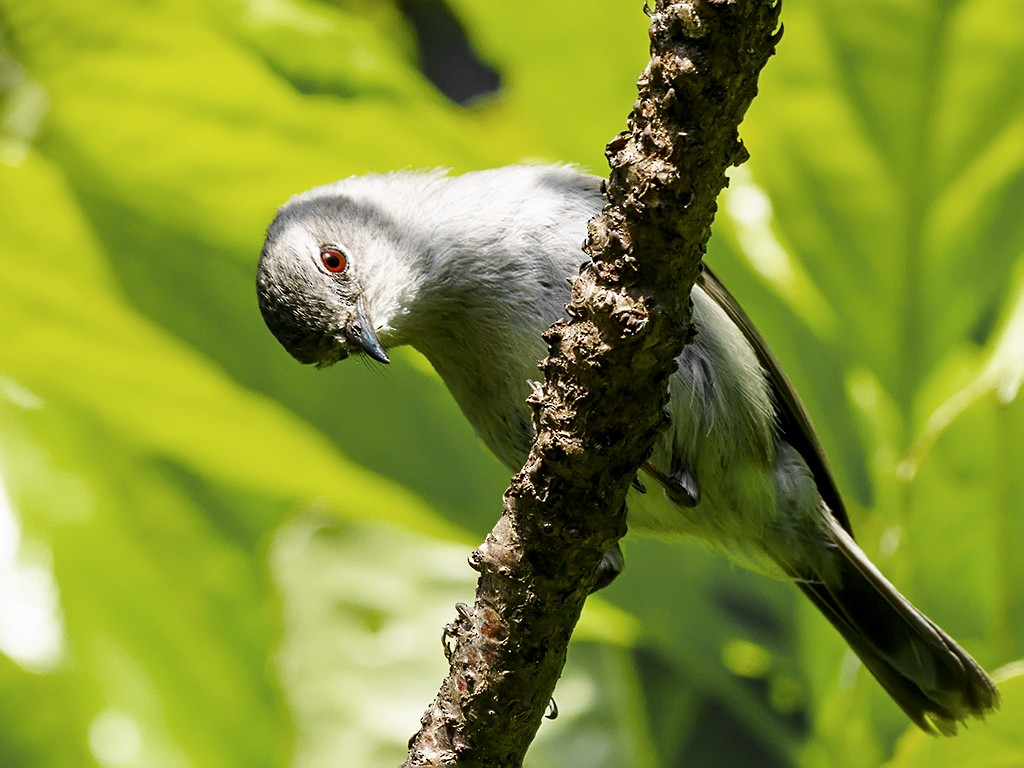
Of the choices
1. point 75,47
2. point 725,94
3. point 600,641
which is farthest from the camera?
point 600,641

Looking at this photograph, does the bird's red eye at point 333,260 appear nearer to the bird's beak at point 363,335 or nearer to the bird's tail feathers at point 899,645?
the bird's beak at point 363,335

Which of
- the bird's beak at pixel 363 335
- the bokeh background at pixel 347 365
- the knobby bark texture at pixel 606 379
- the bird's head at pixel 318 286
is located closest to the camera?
the knobby bark texture at pixel 606 379

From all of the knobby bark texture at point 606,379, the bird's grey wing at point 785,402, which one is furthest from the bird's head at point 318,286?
the knobby bark texture at point 606,379

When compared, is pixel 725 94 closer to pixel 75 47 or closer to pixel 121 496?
pixel 75 47

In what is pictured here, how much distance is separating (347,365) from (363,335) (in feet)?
3.32

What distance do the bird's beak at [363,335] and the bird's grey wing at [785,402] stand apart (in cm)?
92

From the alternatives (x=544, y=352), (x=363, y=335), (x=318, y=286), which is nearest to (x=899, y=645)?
(x=544, y=352)

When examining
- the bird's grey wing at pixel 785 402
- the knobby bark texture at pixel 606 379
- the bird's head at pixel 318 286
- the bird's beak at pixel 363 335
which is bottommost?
the knobby bark texture at pixel 606 379

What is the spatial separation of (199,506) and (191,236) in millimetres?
937

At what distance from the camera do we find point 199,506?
4.40 m

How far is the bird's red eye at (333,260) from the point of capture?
3.47m

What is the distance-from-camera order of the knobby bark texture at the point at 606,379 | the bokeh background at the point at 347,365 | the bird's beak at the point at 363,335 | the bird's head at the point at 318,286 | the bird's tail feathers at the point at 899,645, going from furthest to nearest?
1. the bokeh background at the point at 347,365
2. the bird's tail feathers at the point at 899,645
3. the bird's head at the point at 318,286
4. the bird's beak at the point at 363,335
5. the knobby bark texture at the point at 606,379

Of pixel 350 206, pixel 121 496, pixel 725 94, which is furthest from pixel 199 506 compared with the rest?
pixel 725 94

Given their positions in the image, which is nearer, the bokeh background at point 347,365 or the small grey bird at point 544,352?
the small grey bird at point 544,352
